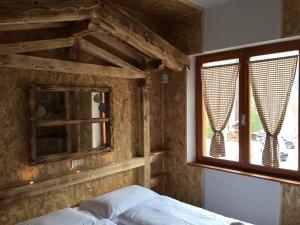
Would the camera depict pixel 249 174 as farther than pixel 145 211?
Yes

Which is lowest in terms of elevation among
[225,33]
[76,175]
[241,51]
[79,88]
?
[76,175]

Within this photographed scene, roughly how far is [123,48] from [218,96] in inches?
55.0

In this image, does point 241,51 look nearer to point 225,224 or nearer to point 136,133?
point 136,133

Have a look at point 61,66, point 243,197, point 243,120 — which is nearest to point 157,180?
point 243,197

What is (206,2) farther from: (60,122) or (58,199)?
(58,199)

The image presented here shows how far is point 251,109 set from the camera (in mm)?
3160

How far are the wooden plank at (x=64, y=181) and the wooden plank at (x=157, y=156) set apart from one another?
23 cm

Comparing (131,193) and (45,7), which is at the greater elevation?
(45,7)

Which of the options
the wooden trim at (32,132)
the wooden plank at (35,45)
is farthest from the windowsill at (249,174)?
the wooden plank at (35,45)

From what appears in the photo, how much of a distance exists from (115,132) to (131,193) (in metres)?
0.79

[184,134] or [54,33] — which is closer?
[54,33]

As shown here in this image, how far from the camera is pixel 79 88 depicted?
2.74 metres

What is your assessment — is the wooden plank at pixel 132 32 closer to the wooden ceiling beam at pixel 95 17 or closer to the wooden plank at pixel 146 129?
the wooden ceiling beam at pixel 95 17

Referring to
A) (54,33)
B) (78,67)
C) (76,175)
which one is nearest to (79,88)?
(78,67)
